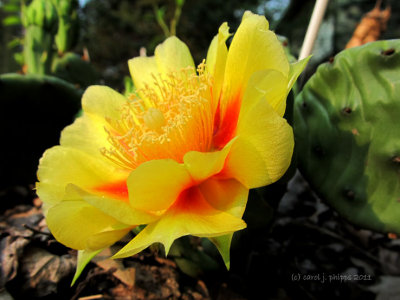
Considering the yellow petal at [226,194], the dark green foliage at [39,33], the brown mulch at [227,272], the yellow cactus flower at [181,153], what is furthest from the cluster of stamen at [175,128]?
the dark green foliage at [39,33]

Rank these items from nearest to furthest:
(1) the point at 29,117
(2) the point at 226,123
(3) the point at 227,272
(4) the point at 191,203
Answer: (4) the point at 191,203
(2) the point at 226,123
(3) the point at 227,272
(1) the point at 29,117

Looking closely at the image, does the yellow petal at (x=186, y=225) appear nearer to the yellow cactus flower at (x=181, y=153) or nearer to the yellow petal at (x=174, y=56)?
the yellow cactus flower at (x=181, y=153)

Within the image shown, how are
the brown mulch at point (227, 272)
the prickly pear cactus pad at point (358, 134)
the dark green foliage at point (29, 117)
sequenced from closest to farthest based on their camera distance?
the prickly pear cactus pad at point (358, 134) → the brown mulch at point (227, 272) → the dark green foliage at point (29, 117)

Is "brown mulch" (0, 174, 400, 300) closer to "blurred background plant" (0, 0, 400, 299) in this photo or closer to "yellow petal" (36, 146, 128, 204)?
"blurred background plant" (0, 0, 400, 299)

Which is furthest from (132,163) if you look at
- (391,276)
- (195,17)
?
(195,17)

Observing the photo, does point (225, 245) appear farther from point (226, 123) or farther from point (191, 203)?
point (226, 123)

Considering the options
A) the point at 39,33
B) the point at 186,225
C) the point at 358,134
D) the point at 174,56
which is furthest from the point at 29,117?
the point at 358,134
